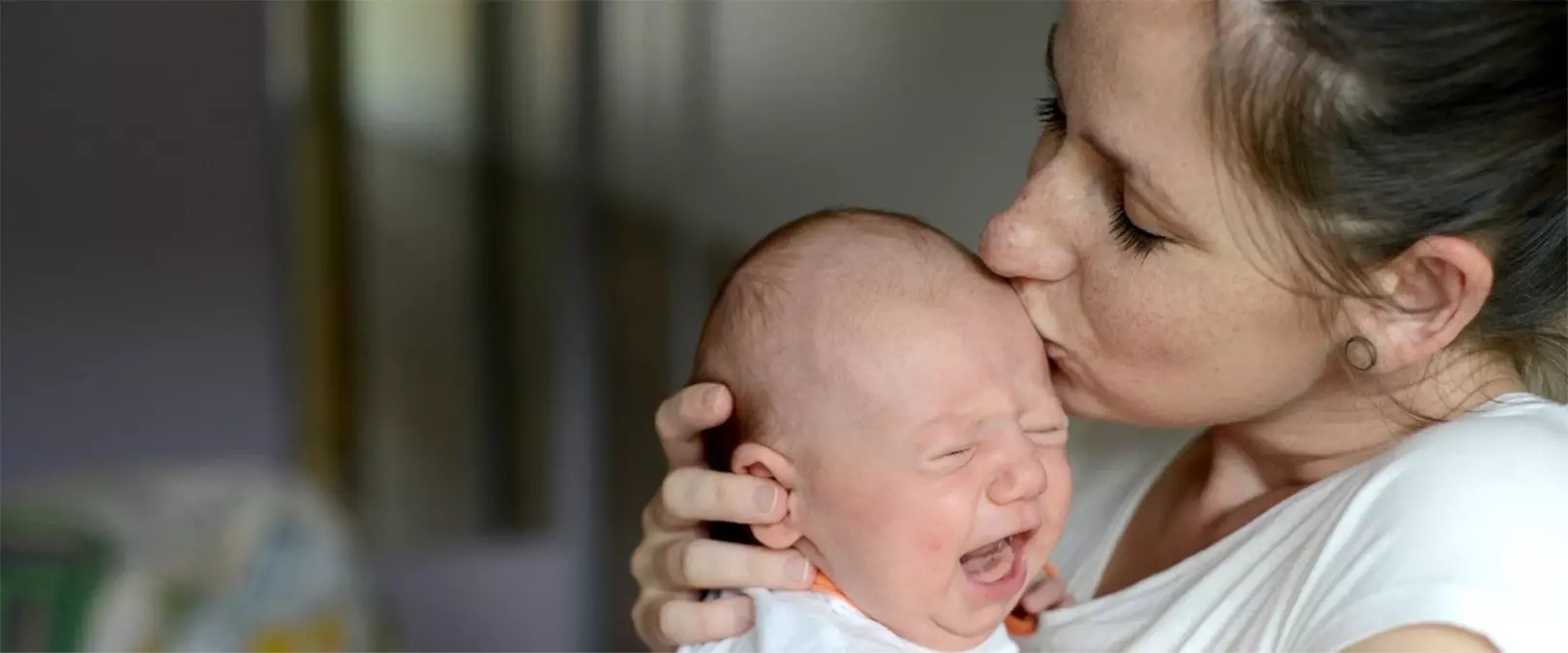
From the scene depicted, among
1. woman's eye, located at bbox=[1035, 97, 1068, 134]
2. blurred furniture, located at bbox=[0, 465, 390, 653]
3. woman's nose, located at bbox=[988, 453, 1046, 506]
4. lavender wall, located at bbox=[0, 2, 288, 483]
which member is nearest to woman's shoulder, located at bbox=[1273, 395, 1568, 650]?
woman's nose, located at bbox=[988, 453, 1046, 506]

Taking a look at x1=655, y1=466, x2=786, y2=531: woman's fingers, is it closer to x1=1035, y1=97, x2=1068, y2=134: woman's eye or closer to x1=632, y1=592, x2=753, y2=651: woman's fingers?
x1=632, y1=592, x2=753, y2=651: woman's fingers

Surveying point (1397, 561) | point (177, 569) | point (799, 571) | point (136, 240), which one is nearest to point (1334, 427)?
point (1397, 561)

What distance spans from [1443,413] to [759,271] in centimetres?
40

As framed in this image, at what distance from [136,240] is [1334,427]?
2017mm

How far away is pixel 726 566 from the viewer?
2.69ft

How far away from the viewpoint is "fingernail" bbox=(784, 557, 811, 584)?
0.79 m

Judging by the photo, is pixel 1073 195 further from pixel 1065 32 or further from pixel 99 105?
pixel 99 105

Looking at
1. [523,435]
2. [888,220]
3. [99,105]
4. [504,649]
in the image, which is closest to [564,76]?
[523,435]

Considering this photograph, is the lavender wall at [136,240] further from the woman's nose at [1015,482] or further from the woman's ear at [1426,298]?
the woman's ear at [1426,298]

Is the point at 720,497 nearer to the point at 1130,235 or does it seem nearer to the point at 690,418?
the point at 690,418

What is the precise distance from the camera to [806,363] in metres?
0.78

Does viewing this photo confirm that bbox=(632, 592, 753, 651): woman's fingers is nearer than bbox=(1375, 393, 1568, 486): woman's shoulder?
No

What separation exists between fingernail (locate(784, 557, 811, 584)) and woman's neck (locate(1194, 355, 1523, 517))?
0.29 metres

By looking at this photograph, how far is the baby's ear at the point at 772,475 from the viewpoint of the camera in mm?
792
